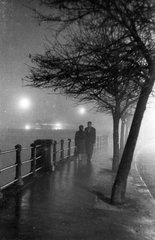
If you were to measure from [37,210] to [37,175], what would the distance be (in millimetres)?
4021

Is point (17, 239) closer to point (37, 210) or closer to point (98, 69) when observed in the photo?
point (37, 210)

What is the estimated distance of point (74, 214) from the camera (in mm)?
5465

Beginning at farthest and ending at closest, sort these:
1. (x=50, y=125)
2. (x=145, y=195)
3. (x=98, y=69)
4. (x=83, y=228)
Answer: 1. (x=50, y=125)
2. (x=145, y=195)
3. (x=98, y=69)
4. (x=83, y=228)

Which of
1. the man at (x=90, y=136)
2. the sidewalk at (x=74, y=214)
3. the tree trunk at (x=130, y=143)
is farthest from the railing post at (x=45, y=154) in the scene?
the tree trunk at (x=130, y=143)

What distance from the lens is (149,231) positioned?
16.0ft

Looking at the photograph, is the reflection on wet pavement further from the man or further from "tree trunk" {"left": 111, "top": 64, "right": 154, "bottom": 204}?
the man

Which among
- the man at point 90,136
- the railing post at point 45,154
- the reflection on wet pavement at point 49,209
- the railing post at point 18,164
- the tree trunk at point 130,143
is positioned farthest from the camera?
the man at point 90,136

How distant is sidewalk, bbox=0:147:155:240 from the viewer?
4.46m

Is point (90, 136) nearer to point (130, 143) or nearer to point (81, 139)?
point (81, 139)

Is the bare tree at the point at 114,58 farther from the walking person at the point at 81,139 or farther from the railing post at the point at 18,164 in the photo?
the walking person at the point at 81,139

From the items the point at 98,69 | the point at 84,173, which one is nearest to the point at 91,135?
the point at 84,173

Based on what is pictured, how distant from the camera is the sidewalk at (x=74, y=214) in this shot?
14.6 ft

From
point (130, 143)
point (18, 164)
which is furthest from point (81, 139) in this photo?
point (130, 143)

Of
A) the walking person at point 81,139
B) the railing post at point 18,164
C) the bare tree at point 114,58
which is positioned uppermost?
the bare tree at point 114,58
